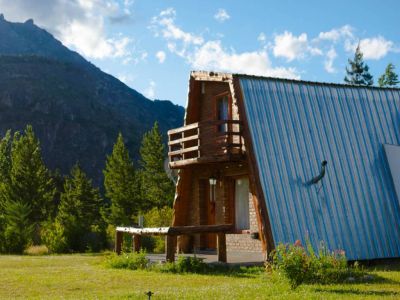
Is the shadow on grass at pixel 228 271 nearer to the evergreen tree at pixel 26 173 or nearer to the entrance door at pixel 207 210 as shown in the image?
the entrance door at pixel 207 210

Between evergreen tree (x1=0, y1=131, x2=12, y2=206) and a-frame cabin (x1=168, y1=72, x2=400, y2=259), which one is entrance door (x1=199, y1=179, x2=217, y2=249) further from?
evergreen tree (x1=0, y1=131, x2=12, y2=206)

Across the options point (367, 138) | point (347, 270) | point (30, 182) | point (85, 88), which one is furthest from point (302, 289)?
point (85, 88)

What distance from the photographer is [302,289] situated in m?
10.6

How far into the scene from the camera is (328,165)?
16.9 meters

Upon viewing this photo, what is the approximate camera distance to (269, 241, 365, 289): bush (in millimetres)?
10742

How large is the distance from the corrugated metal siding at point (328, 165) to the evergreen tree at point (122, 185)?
3077 centimetres

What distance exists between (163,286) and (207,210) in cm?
945

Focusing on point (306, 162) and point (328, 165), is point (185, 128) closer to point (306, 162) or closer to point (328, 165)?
point (306, 162)

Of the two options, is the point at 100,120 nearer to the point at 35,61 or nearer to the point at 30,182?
the point at 35,61

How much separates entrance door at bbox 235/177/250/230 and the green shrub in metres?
4.31

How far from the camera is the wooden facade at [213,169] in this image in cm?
1750

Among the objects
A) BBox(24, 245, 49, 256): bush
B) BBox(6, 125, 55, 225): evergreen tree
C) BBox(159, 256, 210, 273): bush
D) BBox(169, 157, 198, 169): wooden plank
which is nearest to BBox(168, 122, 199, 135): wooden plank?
BBox(169, 157, 198, 169): wooden plank

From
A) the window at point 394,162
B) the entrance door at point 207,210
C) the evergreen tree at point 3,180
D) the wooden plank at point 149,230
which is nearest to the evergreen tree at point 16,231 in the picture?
the evergreen tree at point 3,180

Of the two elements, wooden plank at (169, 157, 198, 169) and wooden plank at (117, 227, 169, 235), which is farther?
wooden plank at (169, 157, 198, 169)
